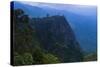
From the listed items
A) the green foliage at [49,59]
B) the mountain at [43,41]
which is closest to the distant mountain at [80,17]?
the mountain at [43,41]

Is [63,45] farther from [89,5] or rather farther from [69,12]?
[89,5]

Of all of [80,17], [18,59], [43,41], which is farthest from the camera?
[80,17]

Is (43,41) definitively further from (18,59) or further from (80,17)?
(80,17)

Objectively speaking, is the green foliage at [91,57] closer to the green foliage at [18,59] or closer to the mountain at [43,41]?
the mountain at [43,41]

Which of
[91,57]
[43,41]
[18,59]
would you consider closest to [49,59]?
[43,41]

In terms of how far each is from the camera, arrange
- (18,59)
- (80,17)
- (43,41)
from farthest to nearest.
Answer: (80,17) → (43,41) → (18,59)

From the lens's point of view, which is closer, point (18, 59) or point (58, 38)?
point (18, 59)
